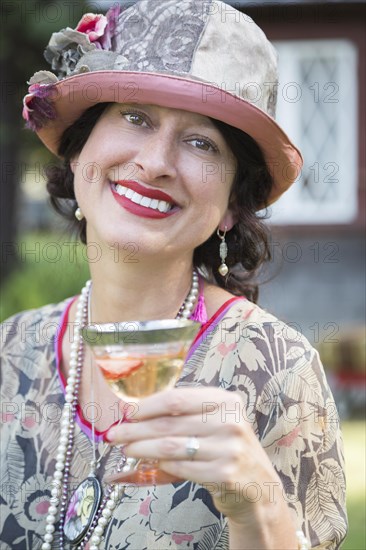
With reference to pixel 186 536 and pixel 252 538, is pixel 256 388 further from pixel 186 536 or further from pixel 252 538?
pixel 252 538

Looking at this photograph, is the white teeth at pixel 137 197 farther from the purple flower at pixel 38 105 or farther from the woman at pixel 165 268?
the purple flower at pixel 38 105

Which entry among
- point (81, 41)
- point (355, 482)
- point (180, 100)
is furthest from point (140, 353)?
point (355, 482)

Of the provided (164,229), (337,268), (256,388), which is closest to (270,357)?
(256,388)

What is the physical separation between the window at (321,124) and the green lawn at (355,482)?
3.88 meters

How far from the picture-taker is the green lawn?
17.8 feet

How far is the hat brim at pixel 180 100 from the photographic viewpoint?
2.75 metres

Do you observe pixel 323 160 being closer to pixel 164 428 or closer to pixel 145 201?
pixel 145 201

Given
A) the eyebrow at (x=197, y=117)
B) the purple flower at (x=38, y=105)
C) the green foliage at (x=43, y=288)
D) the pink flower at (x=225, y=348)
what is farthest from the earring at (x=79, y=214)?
the green foliage at (x=43, y=288)

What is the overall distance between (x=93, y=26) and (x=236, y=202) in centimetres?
77

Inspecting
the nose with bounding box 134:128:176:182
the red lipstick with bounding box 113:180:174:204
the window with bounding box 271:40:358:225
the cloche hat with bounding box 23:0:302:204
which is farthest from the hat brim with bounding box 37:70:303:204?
the window with bounding box 271:40:358:225

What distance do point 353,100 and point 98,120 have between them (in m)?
9.45

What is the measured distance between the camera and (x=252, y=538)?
2219 millimetres

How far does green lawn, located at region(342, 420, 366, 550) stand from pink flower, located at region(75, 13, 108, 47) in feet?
10.9

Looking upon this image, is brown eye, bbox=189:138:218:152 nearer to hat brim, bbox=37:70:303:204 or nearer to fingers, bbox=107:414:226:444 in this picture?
hat brim, bbox=37:70:303:204
